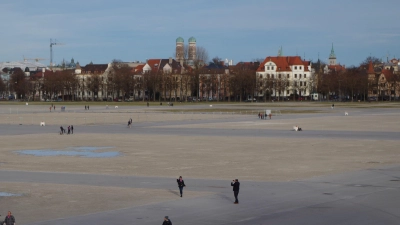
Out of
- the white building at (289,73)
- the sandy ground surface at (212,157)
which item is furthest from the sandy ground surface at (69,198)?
the white building at (289,73)

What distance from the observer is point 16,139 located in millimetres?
51625

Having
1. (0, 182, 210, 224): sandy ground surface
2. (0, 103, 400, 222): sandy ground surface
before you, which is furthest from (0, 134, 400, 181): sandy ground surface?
(0, 182, 210, 224): sandy ground surface

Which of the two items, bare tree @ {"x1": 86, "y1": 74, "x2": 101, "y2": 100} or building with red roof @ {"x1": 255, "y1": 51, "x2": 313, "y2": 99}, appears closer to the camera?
bare tree @ {"x1": 86, "y1": 74, "x2": 101, "y2": 100}

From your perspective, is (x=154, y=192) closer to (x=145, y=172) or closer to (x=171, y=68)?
(x=145, y=172)

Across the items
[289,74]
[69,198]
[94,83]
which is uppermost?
[289,74]

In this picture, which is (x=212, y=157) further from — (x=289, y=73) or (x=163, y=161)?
(x=289, y=73)

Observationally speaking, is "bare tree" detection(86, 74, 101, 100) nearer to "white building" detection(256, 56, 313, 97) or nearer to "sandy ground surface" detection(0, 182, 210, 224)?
"white building" detection(256, 56, 313, 97)

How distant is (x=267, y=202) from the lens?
24.0 m

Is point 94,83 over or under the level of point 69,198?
over

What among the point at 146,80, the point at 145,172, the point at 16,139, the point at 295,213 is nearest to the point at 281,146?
the point at 145,172

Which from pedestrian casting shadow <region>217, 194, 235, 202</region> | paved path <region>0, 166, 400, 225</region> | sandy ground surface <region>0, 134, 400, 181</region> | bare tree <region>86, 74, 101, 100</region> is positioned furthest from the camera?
bare tree <region>86, 74, 101, 100</region>

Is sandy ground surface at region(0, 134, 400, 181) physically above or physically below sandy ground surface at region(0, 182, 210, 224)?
above

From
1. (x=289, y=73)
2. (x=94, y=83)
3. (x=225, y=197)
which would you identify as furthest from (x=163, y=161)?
(x=289, y=73)

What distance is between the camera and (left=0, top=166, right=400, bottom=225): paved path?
2120 centimetres
